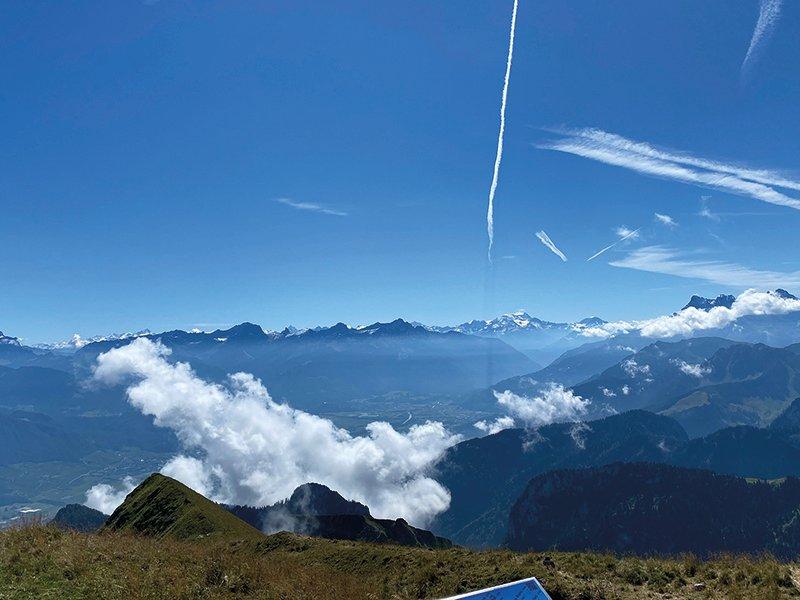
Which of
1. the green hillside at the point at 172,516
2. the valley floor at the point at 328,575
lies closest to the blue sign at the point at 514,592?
the valley floor at the point at 328,575

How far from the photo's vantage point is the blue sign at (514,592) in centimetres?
1135

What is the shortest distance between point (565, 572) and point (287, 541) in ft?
79.2

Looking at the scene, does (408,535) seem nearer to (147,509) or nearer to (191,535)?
(147,509)

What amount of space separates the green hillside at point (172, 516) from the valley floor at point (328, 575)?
34118mm

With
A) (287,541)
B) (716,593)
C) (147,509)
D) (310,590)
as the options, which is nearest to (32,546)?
(310,590)

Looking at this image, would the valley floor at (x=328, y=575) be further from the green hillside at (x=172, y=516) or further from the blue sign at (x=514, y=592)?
the green hillside at (x=172, y=516)

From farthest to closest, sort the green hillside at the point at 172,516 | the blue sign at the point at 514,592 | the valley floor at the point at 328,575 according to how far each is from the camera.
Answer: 1. the green hillside at the point at 172,516
2. the valley floor at the point at 328,575
3. the blue sign at the point at 514,592

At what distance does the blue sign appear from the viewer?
37.2ft

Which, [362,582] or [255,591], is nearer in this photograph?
[255,591]

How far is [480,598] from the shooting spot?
11.2m

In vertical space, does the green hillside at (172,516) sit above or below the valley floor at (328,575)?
below

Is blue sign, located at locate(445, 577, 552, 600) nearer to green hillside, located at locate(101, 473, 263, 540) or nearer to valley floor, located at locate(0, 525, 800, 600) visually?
valley floor, located at locate(0, 525, 800, 600)

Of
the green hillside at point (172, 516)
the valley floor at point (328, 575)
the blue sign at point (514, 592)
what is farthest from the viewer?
the green hillside at point (172, 516)

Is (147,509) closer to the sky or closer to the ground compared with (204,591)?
closer to the ground
